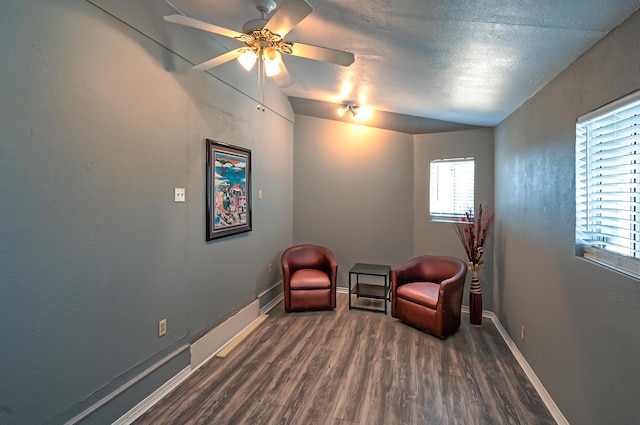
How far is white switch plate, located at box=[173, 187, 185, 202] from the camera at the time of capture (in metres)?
2.37

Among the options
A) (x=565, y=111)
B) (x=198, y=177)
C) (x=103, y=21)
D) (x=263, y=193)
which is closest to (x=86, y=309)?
(x=198, y=177)

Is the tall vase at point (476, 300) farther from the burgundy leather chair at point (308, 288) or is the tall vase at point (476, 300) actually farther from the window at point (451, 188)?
the burgundy leather chair at point (308, 288)

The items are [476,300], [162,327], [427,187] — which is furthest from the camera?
[427,187]

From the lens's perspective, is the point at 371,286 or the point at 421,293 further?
the point at 371,286

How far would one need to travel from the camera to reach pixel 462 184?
4.02m

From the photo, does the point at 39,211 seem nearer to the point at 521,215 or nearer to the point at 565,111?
the point at 565,111

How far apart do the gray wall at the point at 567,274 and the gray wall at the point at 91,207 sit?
2.75 metres

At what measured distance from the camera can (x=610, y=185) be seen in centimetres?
158

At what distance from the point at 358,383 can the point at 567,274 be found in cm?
168

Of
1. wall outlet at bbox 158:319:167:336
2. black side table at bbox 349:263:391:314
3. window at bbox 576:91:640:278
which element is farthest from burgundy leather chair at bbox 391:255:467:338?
wall outlet at bbox 158:319:167:336

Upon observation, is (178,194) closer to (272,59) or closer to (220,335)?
(272,59)

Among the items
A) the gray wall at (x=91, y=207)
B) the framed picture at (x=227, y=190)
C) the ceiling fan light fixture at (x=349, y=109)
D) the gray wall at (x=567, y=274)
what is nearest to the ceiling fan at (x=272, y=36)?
the gray wall at (x=91, y=207)

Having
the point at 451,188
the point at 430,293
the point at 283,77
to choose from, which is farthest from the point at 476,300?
the point at 283,77

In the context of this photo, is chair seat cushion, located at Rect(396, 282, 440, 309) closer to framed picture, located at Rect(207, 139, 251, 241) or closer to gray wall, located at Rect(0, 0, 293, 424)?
framed picture, located at Rect(207, 139, 251, 241)
